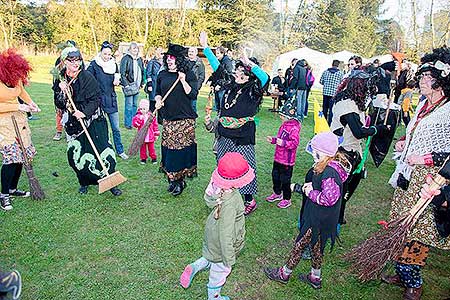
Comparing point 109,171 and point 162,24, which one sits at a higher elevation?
point 162,24

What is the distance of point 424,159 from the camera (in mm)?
2758

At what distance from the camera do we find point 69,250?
3623 millimetres

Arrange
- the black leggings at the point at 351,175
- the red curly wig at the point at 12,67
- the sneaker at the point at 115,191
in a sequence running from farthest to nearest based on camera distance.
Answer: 1. the sneaker at the point at 115,191
2. the red curly wig at the point at 12,67
3. the black leggings at the point at 351,175

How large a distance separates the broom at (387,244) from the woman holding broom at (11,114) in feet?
12.3

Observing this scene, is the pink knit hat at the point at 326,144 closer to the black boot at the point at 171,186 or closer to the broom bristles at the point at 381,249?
the broom bristles at the point at 381,249

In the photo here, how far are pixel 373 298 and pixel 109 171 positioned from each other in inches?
133

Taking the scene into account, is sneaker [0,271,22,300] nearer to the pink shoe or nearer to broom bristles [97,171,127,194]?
broom bristles [97,171,127,194]

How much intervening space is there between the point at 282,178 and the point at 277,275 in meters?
1.60

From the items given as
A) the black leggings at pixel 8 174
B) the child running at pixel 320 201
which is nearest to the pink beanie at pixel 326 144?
the child running at pixel 320 201

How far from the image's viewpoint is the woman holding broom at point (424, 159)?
277cm

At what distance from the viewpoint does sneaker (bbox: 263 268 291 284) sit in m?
3.29

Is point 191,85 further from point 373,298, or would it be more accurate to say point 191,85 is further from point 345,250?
point 373,298

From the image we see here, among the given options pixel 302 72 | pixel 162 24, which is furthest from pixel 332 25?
pixel 302 72

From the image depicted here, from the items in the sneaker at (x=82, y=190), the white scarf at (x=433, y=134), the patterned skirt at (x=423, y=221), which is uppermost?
the white scarf at (x=433, y=134)
